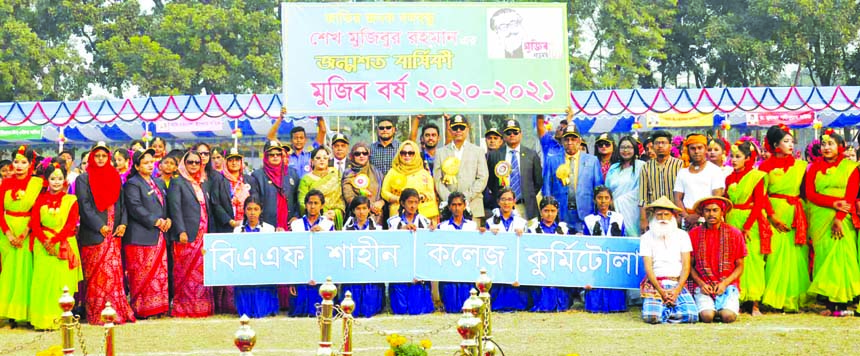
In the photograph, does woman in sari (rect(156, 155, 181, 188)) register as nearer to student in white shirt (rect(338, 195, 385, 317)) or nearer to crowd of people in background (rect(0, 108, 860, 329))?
crowd of people in background (rect(0, 108, 860, 329))

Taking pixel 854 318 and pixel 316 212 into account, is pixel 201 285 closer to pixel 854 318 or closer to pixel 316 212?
pixel 316 212

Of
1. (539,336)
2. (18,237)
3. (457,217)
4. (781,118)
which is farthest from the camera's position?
(781,118)

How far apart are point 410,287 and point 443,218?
709mm

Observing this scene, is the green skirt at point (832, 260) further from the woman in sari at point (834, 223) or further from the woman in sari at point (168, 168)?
the woman in sari at point (168, 168)

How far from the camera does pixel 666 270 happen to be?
8.19 metres

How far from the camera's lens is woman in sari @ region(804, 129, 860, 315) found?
8.45 m

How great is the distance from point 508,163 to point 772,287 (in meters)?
2.45

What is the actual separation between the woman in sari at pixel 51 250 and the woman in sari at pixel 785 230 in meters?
5.37

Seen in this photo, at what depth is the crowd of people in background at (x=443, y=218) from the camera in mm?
8352

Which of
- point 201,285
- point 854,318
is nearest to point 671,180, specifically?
point 854,318

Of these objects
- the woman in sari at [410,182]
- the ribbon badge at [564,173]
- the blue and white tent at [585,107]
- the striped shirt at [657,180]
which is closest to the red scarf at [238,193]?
the woman in sari at [410,182]

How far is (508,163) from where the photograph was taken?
9695 millimetres

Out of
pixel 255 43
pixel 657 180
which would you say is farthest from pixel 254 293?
pixel 255 43

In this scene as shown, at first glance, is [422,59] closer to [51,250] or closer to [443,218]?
[443,218]
